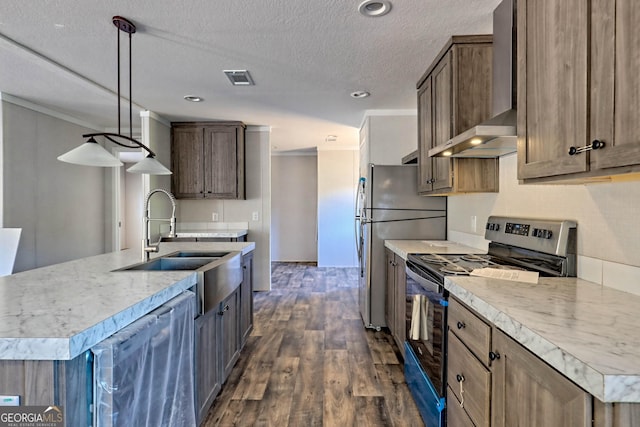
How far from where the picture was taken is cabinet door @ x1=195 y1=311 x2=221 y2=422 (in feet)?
5.65

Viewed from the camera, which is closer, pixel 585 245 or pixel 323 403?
pixel 585 245

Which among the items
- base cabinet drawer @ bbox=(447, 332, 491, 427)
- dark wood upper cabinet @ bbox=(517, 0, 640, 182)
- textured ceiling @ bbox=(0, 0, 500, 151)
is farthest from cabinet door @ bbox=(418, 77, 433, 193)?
base cabinet drawer @ bbox=(447, 332, 491, 427)

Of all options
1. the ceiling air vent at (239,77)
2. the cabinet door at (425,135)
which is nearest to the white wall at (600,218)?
the cabinet door at (425,135)

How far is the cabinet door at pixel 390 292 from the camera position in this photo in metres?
2.97

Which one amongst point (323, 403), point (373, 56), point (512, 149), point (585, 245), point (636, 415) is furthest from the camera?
point (373, 56)

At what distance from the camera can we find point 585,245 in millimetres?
1498

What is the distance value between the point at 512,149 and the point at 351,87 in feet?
5.29

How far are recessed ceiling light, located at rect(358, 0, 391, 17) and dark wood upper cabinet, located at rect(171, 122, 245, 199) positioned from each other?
9.37 ft

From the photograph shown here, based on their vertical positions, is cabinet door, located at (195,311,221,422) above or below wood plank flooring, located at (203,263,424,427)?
above

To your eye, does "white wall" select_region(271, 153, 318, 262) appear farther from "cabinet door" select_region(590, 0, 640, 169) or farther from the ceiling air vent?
"cabinet door" select_region(590, 0, 640, 169)

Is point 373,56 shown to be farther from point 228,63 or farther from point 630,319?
point 630,319

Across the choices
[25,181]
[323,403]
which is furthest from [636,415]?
[25,181]

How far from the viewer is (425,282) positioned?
1.77 meters

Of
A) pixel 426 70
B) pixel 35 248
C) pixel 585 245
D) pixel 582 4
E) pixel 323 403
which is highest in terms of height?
pixel 426 70
